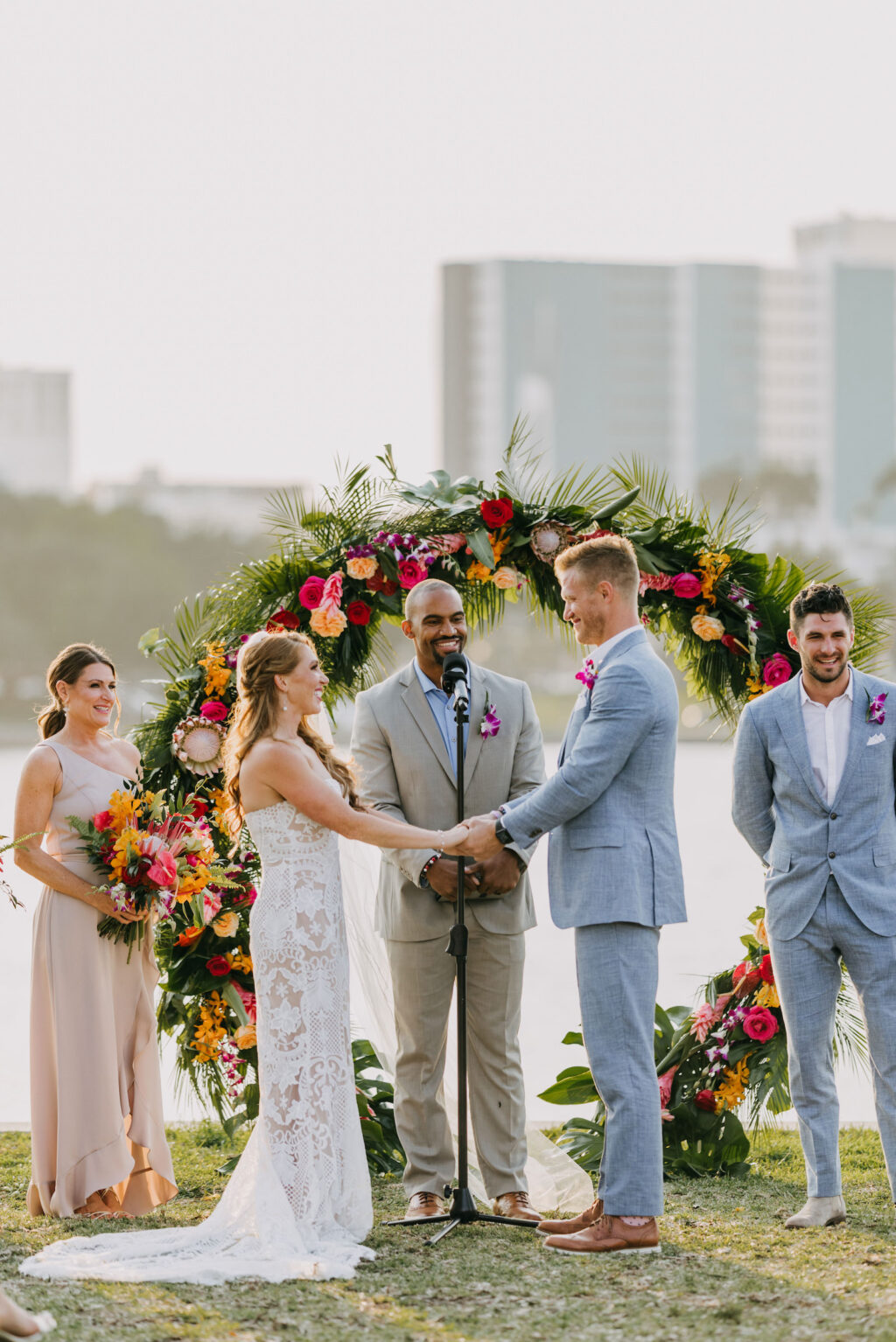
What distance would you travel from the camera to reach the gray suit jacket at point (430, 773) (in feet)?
18.1

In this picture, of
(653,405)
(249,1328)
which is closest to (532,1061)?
(249,1328)

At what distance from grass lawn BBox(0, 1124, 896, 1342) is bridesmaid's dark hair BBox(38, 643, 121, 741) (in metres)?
1.64

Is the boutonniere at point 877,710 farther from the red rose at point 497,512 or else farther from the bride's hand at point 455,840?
the red rose at point 497,512

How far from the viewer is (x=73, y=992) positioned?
5.74m

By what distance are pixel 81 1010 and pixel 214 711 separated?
1.24m

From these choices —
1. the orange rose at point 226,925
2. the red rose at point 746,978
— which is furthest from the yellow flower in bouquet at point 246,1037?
the red rose at point 746,978

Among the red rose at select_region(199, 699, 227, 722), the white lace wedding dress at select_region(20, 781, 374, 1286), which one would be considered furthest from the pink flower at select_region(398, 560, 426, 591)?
the white lace wedding dress at select_region(20, 781, 374, 1286)

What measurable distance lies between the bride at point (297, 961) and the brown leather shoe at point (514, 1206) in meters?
0.55

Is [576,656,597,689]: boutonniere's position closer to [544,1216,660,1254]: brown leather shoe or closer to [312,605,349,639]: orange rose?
[312,605,349,639]: orange rose

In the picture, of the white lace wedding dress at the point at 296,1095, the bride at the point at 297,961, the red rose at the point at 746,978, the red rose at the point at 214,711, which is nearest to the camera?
the white lace wedding dress at the point at 296,1095

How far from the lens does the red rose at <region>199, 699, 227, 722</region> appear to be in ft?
21.0

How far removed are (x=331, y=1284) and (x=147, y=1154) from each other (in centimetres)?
137

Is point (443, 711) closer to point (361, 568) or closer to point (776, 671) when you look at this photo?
point (361, 568)

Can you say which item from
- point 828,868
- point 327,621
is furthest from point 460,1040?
point 327,621
